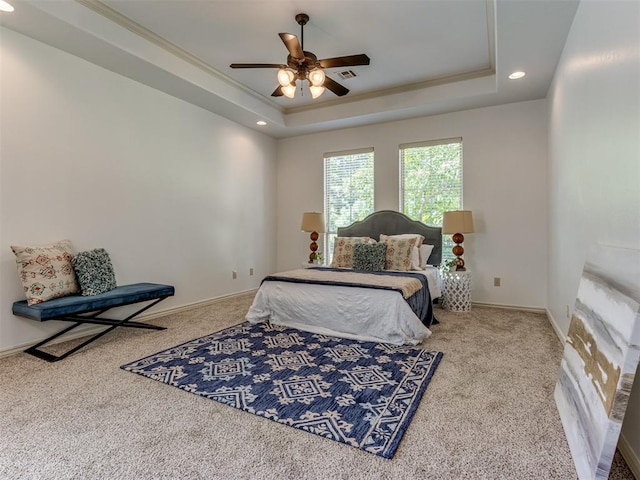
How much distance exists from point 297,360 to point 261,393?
0.58 m

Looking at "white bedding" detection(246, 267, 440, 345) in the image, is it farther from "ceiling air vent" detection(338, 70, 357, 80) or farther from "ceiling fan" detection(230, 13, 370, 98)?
"ceiling air vent" detection(338, 70, 357, 80)

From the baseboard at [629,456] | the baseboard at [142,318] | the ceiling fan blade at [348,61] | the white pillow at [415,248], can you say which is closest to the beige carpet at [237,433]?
the baseboard at [629,456]

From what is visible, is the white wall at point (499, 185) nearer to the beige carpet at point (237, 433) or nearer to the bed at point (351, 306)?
the bed at point (351, 306)

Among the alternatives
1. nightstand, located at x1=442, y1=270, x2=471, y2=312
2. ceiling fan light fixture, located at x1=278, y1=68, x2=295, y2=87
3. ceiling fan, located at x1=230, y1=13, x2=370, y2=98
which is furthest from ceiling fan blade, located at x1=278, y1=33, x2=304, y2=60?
nightstand, located at x1=442, y1=270, x2=471, y2=312

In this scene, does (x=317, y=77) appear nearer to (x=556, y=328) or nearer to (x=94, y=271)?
(x=94, y=271)

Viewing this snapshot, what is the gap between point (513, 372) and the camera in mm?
2521

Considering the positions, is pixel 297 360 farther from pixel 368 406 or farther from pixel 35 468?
pixel 35 468

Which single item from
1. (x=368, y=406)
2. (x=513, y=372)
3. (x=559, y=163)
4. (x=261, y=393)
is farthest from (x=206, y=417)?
(x=559, y=163)

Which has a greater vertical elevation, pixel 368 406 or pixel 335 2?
pixel 335 2

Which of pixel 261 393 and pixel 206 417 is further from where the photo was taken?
→ pixel 261 393

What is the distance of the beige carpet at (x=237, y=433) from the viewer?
154 cm

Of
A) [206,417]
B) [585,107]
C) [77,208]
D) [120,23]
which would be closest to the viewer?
[206,417]

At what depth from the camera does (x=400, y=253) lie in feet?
14.6

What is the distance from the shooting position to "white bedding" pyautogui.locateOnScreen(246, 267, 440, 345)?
3.14 meters
